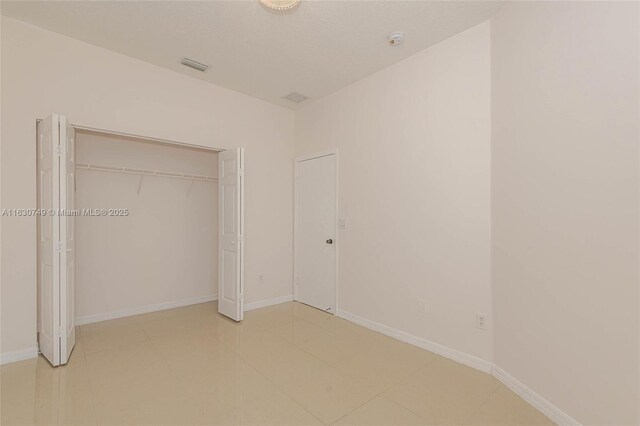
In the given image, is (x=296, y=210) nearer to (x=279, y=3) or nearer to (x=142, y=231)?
(x=142, y=231)

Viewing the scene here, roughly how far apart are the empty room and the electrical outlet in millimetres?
15

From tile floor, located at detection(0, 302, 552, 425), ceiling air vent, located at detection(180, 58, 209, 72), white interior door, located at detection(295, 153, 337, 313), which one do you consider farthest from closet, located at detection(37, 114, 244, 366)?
white interior door, located at detection(295, 153, 337, 313)

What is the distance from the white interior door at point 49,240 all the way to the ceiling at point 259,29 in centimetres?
92

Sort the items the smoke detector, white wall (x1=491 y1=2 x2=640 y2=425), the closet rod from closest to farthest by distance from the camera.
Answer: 1. white wall (x1=491 y1=2 x2=640 y2=425)
2. the smoke detector
3. the closet rod

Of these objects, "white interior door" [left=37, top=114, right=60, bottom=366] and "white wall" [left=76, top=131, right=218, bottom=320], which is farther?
"white wall" [left=76, top=131, right=218, bottom=320]

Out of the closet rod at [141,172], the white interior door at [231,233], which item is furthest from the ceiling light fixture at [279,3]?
the closet rod at [141,172]

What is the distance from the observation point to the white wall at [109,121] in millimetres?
2693

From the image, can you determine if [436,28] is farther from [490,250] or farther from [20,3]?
[20,3]

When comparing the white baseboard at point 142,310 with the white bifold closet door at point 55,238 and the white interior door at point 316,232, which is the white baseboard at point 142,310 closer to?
the white bifold closet door at point 55,238

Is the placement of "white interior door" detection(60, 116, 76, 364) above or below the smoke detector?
below

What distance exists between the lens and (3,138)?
266 cm

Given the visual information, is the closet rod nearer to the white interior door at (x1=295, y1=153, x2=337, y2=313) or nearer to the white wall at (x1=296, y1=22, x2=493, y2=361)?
the white interior door at (x1=295, y1=153, x2=337, y2=313)

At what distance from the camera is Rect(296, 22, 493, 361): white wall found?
2680mm

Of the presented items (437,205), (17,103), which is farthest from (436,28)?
(17,103)
